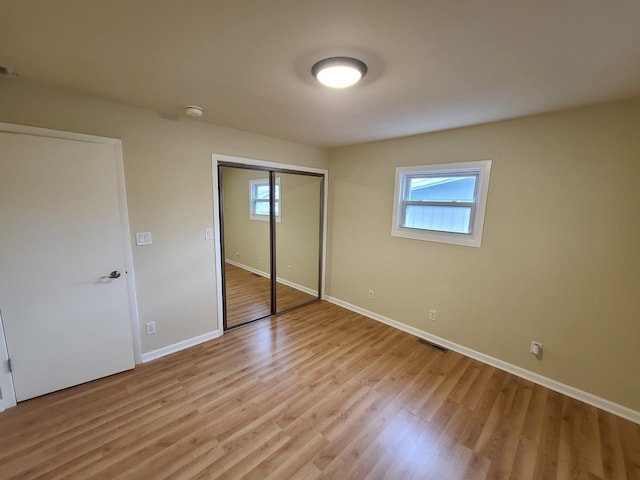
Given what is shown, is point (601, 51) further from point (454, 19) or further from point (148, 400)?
point (148, 400)

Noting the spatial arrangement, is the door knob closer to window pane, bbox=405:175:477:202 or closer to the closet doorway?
the closet doorway

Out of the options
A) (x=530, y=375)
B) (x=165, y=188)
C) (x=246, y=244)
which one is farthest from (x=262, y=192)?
(x=530, y=375)

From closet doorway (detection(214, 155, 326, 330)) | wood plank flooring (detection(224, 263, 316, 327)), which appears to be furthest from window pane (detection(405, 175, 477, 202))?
wood plank flooring (detection(224, 263, 316, 327))

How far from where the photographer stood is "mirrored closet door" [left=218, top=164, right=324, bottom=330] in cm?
320

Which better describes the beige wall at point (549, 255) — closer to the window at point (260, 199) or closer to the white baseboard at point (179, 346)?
the window at point (260, 199)

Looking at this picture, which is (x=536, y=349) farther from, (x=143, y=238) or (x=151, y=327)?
(x=143, y=238)

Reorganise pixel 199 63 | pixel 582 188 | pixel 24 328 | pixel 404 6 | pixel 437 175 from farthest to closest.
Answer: pixel 437 175 → pixel 582 188 → pixel 24 328 → pixel 199 63 → pixel 404 6

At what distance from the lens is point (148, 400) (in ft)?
6.88

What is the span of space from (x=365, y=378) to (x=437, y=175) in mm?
2269

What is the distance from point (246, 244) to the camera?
3590 millimetres

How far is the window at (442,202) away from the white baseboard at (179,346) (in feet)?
8.22

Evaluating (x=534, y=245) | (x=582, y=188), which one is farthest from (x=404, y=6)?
(x=534, y=245)

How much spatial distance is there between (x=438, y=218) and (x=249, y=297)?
2750 mm

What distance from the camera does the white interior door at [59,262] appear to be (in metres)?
1.88
